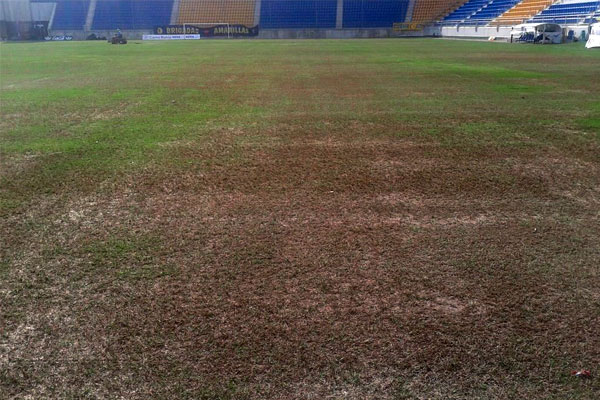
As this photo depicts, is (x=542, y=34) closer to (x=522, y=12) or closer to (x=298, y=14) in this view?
(x=522, y=12)

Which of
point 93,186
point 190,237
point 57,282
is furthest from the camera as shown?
point 93,186

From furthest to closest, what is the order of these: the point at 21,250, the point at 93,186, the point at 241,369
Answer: the point at 93,186
the point at 21,250
the point at 241,369

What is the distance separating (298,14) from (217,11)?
9569 millimetres

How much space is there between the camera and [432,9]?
198 feet

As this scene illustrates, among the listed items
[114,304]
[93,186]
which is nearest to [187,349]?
[114,304]

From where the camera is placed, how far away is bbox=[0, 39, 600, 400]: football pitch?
3.03m

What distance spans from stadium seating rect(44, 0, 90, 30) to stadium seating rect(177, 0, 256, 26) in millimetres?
10953

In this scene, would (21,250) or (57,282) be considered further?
(21,250)

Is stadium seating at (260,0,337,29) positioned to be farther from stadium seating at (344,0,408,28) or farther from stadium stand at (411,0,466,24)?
stadium stand at (411,0,466,24)

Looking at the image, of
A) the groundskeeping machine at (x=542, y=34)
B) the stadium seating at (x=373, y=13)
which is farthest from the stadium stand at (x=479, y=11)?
the groundskeeping machine at (x=542, y=34)

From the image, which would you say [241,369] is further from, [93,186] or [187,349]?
[93,186]

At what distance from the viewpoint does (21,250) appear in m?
4.52

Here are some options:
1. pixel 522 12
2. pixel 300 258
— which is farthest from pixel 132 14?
pixel 300 258

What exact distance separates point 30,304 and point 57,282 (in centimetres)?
33
